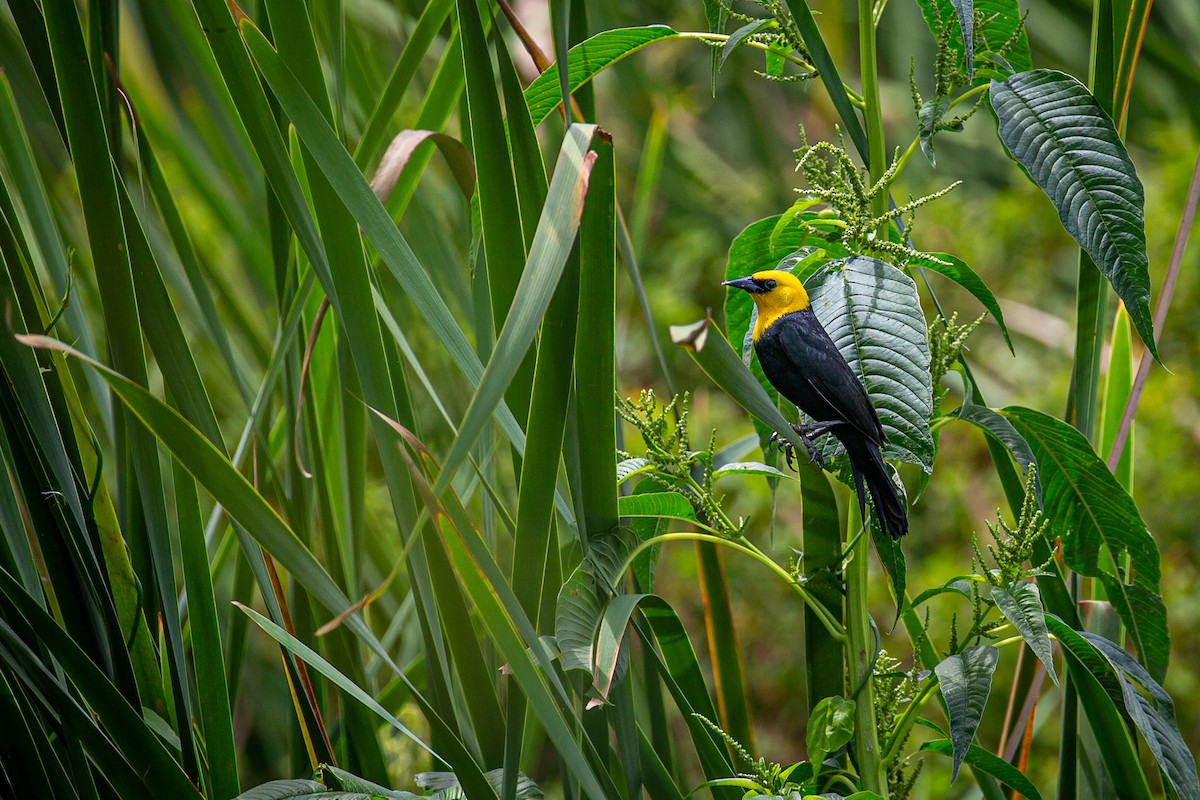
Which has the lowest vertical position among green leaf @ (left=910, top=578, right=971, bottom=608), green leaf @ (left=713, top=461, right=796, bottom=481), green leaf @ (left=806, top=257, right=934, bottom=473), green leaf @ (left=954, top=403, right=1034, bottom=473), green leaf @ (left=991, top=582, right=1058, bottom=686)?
green leaf @ (left=910, top=578, right=971, bottom=608)

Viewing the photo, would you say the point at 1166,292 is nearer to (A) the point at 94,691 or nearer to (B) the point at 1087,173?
(B) the point at 1087,173

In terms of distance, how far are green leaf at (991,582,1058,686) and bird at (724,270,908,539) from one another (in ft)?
0.20

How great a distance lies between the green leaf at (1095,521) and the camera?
1.78 feet

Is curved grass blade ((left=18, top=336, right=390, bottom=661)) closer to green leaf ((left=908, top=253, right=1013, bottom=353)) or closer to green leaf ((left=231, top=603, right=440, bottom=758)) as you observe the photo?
green leaf ((left=231, top=603, right=440, bottom=758))

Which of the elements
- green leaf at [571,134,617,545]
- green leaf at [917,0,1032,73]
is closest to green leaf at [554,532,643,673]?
green leaf at [571,134,617,545]

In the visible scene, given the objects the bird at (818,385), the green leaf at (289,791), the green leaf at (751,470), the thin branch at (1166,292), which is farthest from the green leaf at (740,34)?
the green leaf at (289,791)

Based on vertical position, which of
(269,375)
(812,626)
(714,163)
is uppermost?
(714,163)

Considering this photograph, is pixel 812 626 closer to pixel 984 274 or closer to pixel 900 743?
pixel 900 743

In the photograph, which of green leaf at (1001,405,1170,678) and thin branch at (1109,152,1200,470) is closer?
green leaf at (1001,405,1170,678)

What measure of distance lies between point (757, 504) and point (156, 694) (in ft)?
5.53

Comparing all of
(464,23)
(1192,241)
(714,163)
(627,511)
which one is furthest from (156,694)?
(714,163)

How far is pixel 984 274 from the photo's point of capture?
2.28 m

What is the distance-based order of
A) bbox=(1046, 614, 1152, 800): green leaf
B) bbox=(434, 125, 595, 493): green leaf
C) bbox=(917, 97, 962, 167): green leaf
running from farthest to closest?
1. bbox=(1046, 614, 1152, 800): green leaf
2. bbox=(917, 97, 962, 167): green leaf
3. bbox=(434, 125, 595, 493): green leaf

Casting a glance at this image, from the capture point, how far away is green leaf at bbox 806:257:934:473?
0.47m
